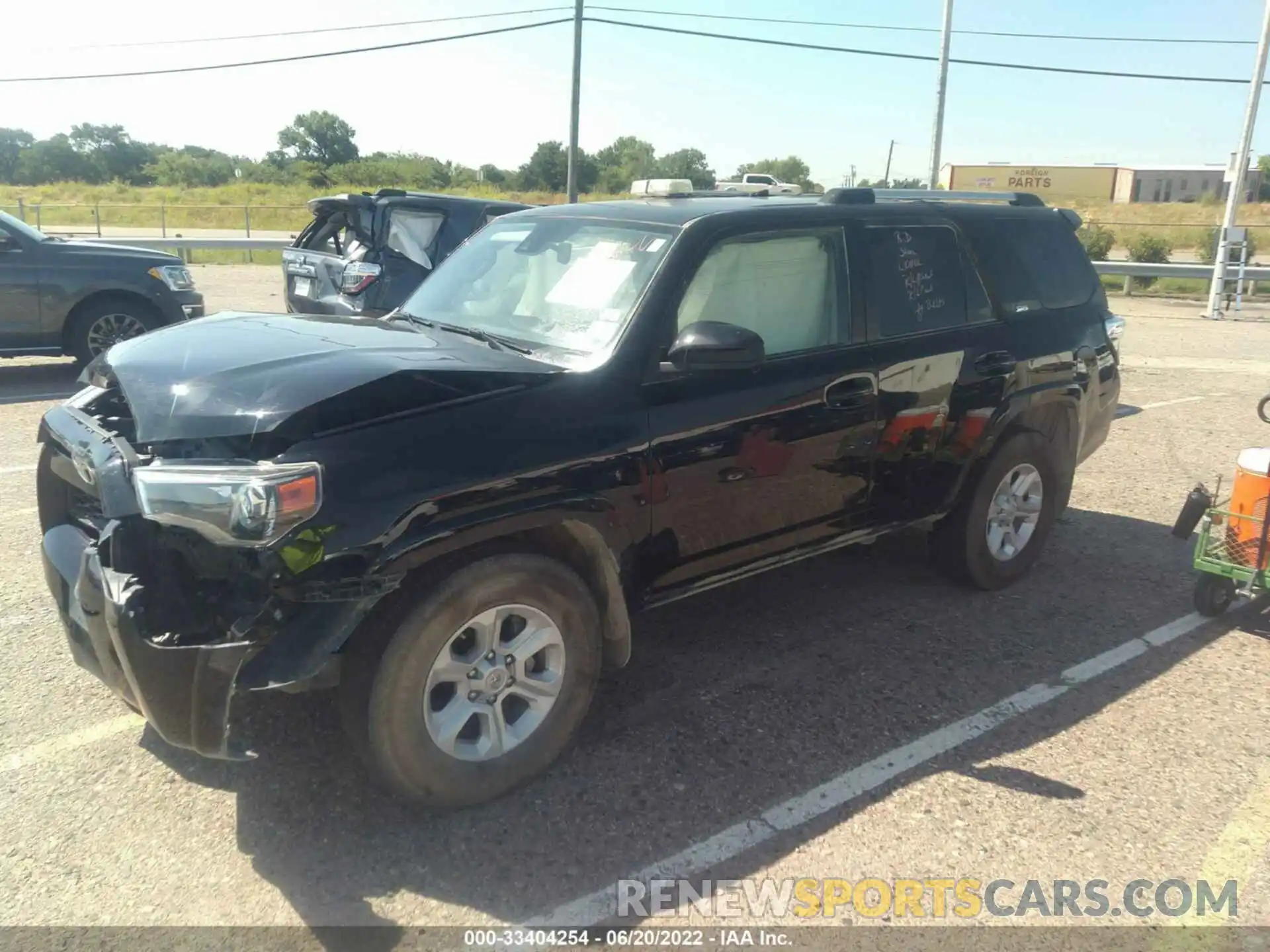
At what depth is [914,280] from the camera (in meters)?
4.46

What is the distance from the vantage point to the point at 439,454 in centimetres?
288

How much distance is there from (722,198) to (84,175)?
2995 inches

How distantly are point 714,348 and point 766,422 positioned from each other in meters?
0.52

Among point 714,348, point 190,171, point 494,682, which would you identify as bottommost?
point 494,682

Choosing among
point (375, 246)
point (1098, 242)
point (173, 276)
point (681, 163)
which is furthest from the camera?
point (681, 163)

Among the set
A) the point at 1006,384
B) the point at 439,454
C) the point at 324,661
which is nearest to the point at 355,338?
the point at 439,454

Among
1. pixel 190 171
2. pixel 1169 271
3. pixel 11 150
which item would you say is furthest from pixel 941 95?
pixel 11 150

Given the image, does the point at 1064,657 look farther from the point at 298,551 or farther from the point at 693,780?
the point at 298,551

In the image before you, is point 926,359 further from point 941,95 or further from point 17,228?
point 941,95

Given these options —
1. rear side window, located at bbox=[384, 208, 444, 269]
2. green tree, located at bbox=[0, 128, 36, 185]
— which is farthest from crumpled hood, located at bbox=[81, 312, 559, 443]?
green tree, located at bbox=[0, 128, 36, 185]

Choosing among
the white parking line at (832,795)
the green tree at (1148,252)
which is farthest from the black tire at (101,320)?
the green tree at (1148,252)

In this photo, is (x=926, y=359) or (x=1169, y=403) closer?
(x=926, y=359)

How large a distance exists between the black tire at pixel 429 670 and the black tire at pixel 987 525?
7.73ft

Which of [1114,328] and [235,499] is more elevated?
[1114,328]
